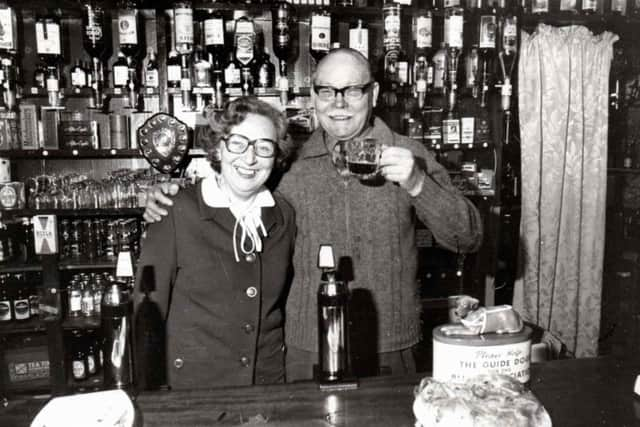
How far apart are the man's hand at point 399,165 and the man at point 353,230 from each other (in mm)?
281

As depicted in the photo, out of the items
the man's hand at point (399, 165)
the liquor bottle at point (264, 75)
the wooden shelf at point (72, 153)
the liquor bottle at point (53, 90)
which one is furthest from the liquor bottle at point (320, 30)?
the man's hand at point (399, 165)

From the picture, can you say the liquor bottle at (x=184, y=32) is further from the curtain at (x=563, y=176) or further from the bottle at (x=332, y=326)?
the bottle at (x=332, y=326)

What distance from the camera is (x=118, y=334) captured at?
50.4 inches

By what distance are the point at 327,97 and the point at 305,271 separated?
588 mm

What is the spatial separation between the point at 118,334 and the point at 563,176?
3.15m

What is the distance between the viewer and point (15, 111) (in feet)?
10.9

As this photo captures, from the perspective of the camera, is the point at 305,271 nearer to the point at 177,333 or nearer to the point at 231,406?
the point at 177,333

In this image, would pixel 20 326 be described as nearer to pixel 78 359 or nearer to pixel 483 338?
pixel 78 359

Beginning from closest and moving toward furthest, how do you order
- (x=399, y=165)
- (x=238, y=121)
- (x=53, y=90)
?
1. (x=399, y=165)
2. (x=238, y=121)
3. (x=53, y=90)

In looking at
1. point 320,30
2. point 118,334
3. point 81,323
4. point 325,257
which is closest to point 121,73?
point 320,30

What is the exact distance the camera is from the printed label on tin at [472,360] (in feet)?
3.76

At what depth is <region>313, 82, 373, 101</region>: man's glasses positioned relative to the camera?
1.94 metres

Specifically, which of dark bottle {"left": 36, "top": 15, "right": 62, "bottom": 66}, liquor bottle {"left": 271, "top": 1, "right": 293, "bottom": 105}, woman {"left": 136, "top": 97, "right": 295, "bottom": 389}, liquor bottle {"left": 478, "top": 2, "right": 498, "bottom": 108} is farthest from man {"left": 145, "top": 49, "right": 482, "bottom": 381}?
dark bottle {"left": 36, "top": 15, "right": 62, "bottom": 66}

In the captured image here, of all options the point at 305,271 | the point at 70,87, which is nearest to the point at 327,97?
the point at 305,271
